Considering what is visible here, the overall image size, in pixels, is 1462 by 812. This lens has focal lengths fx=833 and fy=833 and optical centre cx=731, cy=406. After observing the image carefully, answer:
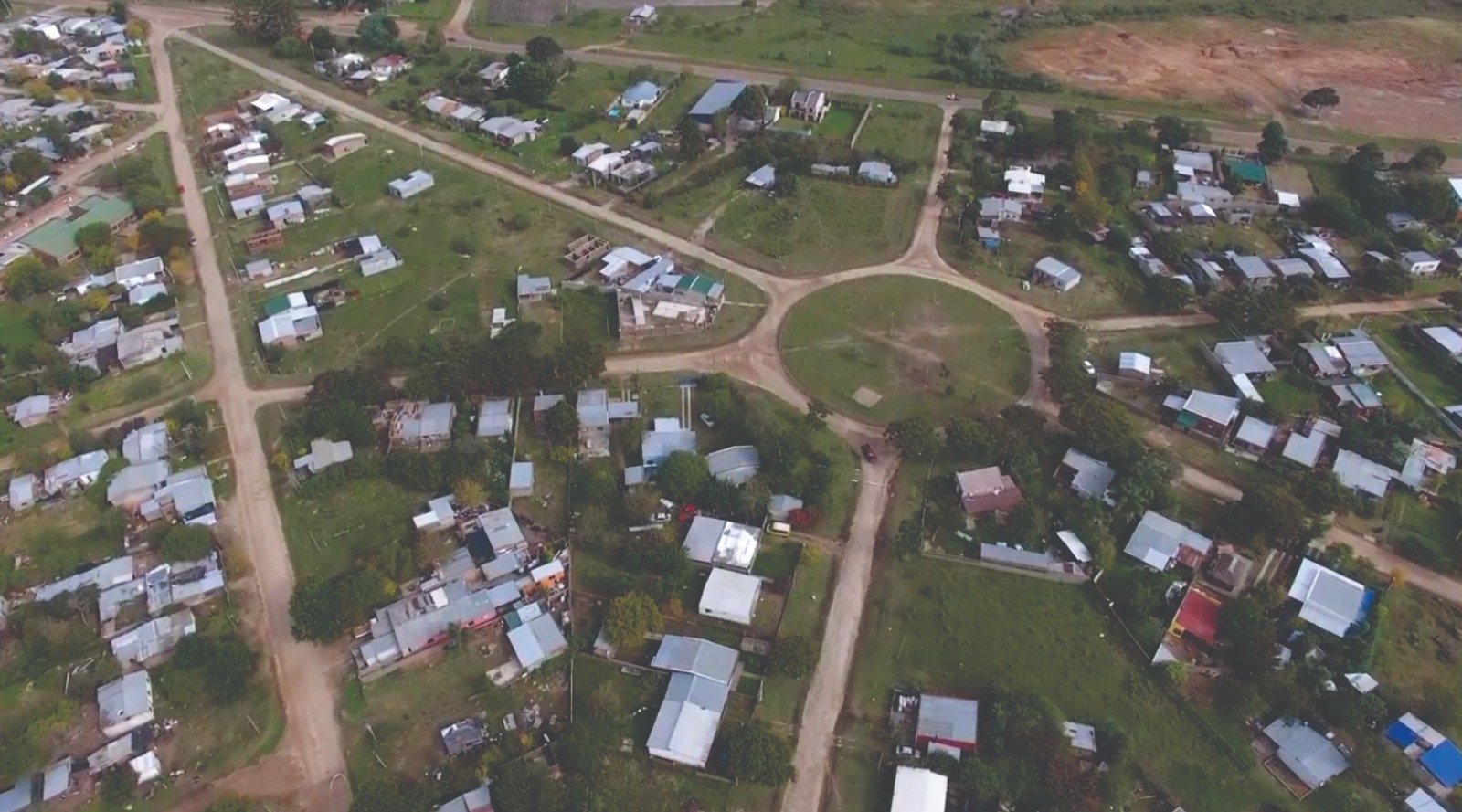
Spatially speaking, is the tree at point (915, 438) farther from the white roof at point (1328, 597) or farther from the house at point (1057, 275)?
the house at point (1057, 275)

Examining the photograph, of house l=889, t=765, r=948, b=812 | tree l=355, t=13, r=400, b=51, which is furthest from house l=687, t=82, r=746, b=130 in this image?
house l=889, t=765, r=948, b=812

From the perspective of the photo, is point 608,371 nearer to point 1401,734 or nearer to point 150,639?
point 150,639

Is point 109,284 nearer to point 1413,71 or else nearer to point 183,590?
point 183,590

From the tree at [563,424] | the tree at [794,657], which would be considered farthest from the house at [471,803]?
the tree at [563,424]

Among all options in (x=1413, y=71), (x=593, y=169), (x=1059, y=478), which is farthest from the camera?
(x=1413, y=71)

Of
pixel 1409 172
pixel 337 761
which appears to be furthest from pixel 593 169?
pixel 1409 172

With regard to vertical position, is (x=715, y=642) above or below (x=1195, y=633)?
below

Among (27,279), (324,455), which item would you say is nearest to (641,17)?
(27,279)
